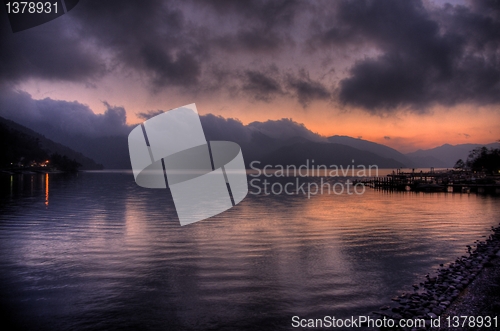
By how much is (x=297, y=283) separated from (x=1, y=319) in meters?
8.00

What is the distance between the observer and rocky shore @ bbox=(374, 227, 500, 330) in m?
7.74

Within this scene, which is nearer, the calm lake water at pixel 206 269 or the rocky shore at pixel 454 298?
the rocky shore at pixel 454 298

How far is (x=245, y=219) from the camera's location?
2495 cm

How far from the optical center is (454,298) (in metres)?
8.94

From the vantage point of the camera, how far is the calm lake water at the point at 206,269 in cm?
845

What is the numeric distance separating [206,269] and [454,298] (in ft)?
25.5

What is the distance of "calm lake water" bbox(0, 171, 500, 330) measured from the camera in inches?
332

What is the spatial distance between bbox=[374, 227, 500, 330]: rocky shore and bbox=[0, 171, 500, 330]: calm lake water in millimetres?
616

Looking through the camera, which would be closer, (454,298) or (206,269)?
(454,298)

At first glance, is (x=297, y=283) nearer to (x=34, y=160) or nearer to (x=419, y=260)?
(x=419, y=260)

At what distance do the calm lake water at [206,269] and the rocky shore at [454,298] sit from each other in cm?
62

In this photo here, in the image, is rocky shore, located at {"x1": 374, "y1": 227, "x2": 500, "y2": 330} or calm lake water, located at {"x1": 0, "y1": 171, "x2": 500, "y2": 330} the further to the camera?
calm lake water, located at {"x1": 0, "y1": 171, "x2": 500, "y2": 330}

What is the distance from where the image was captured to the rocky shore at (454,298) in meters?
7.74

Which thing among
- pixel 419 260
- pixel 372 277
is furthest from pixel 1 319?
pixel 419 260
